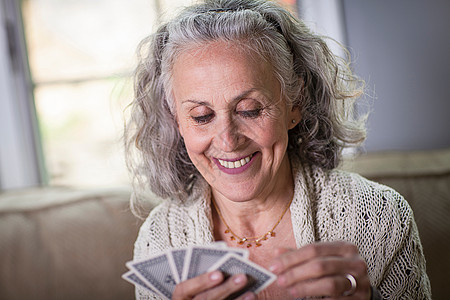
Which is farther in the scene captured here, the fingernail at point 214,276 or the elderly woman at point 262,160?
the elderly woman at point 262,160

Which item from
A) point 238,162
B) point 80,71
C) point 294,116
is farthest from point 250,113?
point 80,71

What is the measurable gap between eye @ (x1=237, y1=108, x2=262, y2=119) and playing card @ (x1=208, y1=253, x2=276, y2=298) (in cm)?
45

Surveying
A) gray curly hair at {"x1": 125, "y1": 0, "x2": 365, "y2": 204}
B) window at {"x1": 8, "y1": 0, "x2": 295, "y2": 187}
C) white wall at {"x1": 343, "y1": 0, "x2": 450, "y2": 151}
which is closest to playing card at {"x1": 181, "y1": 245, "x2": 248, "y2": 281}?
gray curly hair at {"x1": 125, "y1": 0, "x2": 365, "y2": 204}

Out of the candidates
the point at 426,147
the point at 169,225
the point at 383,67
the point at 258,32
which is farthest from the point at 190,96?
the point at 426,147

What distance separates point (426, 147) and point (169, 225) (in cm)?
157

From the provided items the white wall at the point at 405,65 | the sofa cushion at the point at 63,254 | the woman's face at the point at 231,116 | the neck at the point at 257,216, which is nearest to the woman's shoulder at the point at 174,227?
the neck at the point at 257,216

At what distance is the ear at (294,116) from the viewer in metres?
1.63

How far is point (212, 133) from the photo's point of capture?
4.75 ft

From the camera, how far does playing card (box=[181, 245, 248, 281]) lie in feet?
3.92

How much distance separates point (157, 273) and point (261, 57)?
2.41 feet

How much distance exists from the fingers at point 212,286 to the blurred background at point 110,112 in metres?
0.83

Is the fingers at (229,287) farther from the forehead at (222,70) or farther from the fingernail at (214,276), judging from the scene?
the forehead at (222,70)

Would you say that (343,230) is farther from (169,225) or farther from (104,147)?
(104,147)

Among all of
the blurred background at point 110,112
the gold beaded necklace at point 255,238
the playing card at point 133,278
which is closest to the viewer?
the playing card at point 133,278
